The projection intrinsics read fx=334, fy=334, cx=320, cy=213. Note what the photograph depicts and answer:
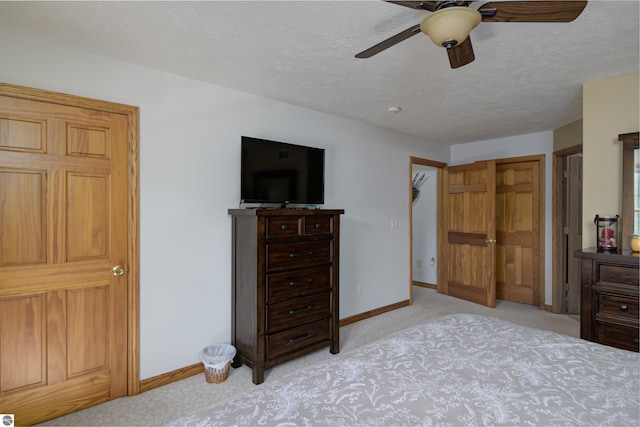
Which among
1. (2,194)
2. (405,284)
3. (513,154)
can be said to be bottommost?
(405,284)

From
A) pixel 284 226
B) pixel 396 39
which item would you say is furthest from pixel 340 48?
pixel 284 226

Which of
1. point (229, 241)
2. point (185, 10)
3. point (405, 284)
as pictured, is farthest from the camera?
point (405, 284)

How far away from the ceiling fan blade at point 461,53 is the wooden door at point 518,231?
3.48m

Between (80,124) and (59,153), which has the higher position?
(80,124)

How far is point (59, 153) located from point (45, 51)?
0.63m

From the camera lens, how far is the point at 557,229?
430cm

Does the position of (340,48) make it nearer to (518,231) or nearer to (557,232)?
(557,232)

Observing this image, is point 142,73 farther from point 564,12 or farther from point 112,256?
point 564,12

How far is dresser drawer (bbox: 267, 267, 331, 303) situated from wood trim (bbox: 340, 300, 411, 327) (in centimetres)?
97

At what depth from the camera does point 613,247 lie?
99.3 inches

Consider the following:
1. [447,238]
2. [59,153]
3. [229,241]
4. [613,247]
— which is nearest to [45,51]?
[59,153]

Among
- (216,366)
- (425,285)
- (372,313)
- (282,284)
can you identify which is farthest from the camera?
(425,285)

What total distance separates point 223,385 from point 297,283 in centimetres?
94

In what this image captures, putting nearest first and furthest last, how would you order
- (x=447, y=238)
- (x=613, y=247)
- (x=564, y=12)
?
(x=564, y=12)
(x=613, y=247)
(x=447, y=238)
